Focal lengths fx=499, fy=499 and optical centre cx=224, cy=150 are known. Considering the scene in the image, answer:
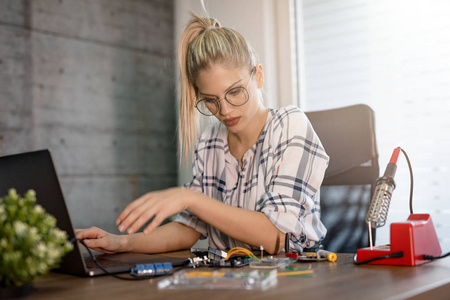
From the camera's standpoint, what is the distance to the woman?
127cm

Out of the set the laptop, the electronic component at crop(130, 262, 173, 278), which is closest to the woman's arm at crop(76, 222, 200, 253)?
the laptop

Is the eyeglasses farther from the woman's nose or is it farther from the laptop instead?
the laptop

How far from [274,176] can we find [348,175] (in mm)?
396

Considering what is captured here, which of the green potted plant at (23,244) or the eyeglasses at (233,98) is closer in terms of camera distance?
the green potted plant at (23,244)

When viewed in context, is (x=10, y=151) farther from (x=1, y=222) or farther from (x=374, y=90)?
(x=1, y=222)

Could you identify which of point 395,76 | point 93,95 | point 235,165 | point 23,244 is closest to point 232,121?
point 235,165

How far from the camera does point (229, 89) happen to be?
151 cm

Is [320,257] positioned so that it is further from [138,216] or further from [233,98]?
[233,98]

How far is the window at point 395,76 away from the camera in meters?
2.58

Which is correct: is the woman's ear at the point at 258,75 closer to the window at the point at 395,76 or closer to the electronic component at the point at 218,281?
the electronic component at the point at 218,281

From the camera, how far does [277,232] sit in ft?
4.17

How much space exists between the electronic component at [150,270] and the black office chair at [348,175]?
2.90 feet

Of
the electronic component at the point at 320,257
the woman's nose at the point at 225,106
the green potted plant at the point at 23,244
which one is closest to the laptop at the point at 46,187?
the green potted plant at the point at 23,244

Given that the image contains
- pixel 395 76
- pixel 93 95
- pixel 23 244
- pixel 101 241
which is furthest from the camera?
Result: pixel 93 95
